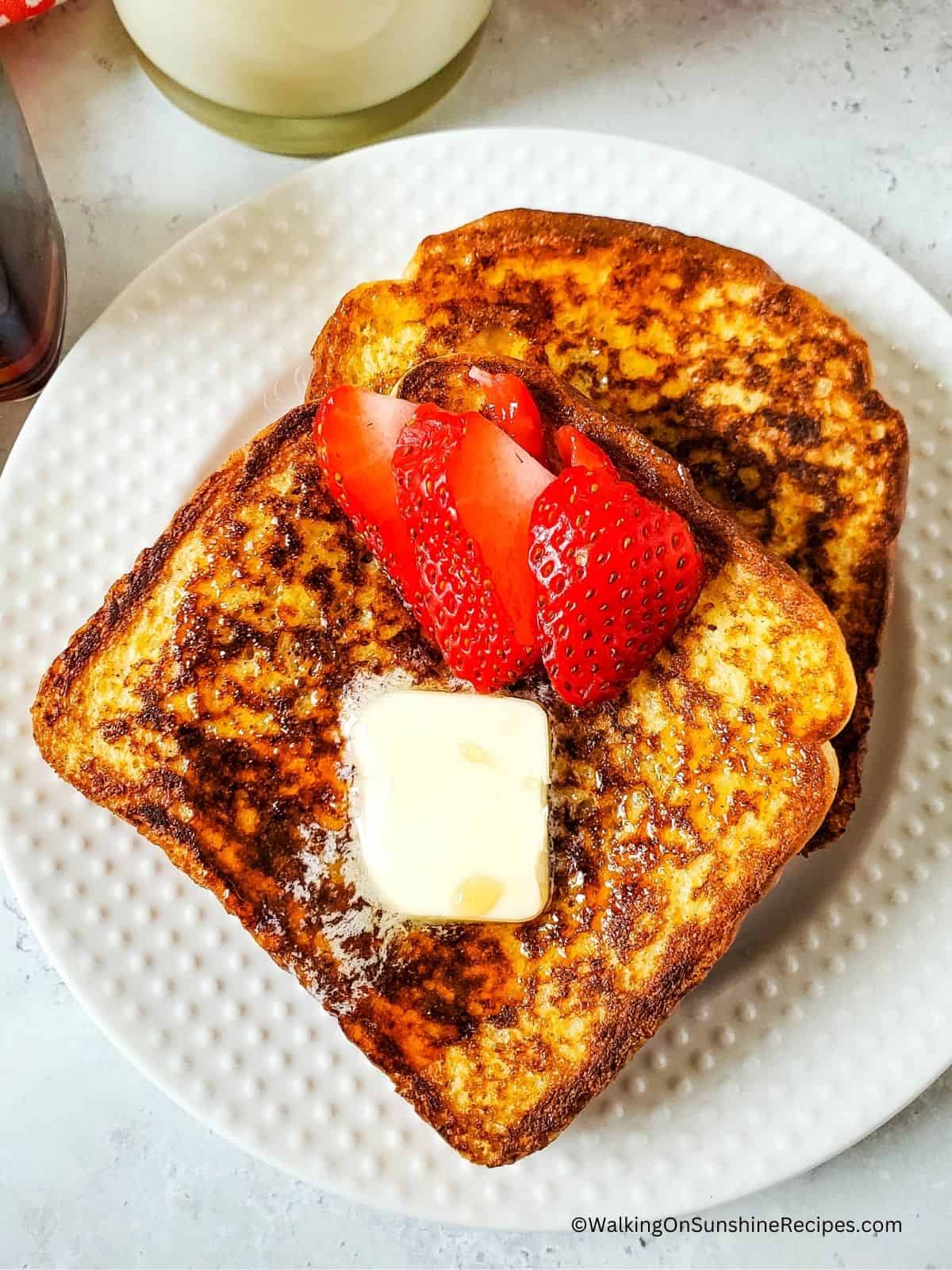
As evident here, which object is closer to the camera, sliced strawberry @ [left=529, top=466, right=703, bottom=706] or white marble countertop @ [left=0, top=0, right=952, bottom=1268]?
sliced strawberry @ [left=529, top=466, right=703, bottom=706]

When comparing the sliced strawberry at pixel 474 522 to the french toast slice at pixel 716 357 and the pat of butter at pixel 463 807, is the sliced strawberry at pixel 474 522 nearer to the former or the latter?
the pat of butter at pixel 463 807

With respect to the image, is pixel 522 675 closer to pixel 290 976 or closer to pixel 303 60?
pixel 290 976

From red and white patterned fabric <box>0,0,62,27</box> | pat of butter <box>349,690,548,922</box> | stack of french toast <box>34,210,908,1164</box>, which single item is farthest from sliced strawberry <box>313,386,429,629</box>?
red and white patterned fabric <box>0,0,62,27</box>

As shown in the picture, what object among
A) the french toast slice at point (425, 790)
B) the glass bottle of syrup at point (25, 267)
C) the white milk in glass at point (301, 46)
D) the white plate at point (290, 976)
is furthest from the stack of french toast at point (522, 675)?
the glass bottle of syrup at point (25, 267)

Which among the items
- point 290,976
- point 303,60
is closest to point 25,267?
point 303,60

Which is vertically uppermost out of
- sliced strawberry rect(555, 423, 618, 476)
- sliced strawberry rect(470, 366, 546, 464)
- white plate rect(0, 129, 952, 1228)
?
sliced strawberry rect(555, 423, 618, 476)

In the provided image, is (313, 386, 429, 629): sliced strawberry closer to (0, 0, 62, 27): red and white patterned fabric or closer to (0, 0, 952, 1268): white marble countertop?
(0, 0, 952, 1268): white marble countertop
